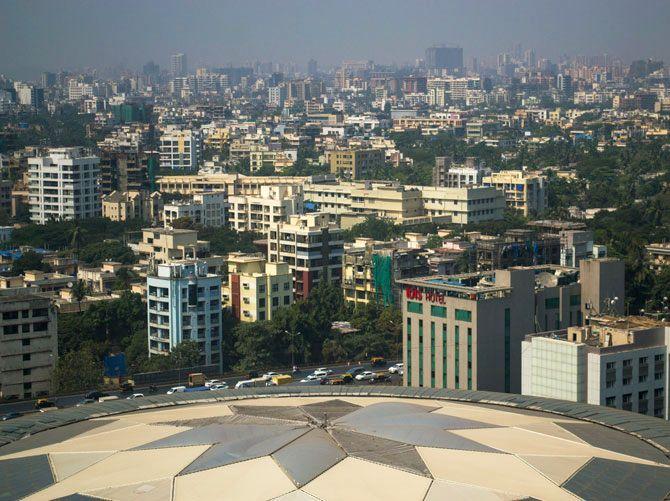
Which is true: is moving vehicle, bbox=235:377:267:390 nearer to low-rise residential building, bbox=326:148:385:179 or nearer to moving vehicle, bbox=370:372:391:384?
moving vehicle, bbox=370:372:391:384

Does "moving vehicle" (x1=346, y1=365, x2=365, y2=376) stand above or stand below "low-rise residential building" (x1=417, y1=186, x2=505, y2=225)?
below

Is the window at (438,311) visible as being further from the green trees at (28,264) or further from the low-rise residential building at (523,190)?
the low-rise residential building at (523,190)

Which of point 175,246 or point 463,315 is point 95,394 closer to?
point 463,315

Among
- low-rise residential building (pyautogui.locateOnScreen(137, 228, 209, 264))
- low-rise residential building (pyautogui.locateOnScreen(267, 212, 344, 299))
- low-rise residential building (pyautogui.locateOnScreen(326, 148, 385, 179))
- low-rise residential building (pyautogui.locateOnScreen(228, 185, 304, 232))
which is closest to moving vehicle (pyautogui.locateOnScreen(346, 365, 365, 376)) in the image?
low-rise residential building (pyautogui.locateOnScreen(267, 212, 344, 299))

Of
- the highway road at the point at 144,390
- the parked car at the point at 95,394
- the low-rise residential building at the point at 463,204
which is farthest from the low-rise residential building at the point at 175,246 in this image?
the low-rise residential building at the point at 463,204

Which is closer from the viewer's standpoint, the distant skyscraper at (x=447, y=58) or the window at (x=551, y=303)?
the window at (x=551, y=303)
